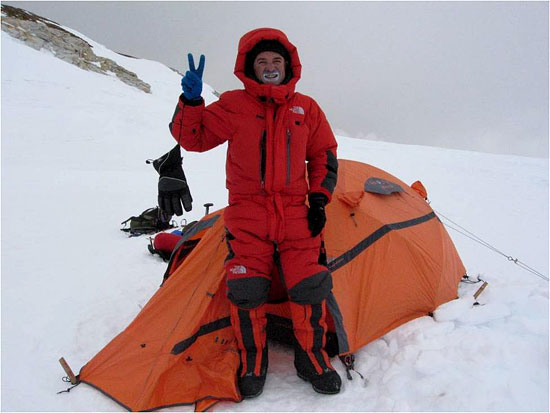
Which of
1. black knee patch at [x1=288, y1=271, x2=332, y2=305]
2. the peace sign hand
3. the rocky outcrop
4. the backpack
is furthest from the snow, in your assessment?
the rocky outcrop

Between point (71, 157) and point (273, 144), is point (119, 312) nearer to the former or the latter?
point (273, 144)

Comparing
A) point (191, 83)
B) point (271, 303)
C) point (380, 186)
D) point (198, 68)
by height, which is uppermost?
point (198, 68)

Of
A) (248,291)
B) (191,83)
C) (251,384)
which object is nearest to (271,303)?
(248,291)

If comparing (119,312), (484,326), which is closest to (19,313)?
(119,312)

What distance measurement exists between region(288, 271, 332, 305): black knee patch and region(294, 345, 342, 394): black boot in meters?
0.38

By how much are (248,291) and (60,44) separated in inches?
1417

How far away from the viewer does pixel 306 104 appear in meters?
2.75

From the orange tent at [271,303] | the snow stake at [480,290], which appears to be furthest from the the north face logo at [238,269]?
the snow stake at [480,290]

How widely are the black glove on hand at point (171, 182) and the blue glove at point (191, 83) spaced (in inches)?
19.9

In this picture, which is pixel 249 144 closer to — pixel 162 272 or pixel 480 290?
pixel 480 290

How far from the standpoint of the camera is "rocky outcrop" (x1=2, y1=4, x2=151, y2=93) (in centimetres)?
2753

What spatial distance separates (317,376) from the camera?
2396 mm

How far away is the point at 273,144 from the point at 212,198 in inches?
250

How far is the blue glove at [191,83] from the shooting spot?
2404 mm
